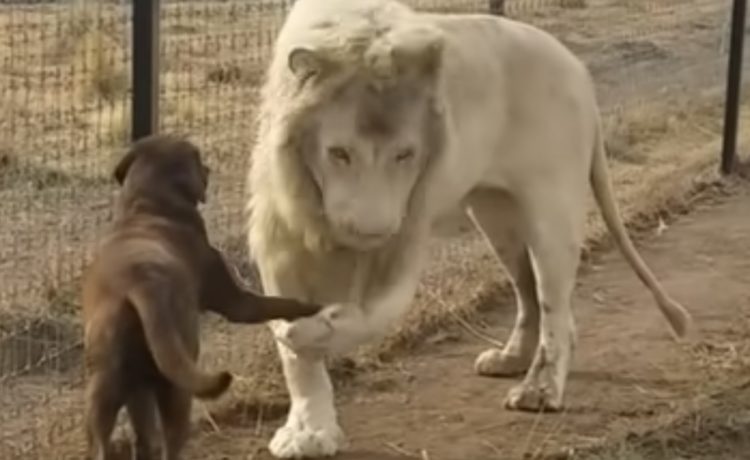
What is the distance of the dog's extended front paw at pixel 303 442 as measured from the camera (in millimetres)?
6027

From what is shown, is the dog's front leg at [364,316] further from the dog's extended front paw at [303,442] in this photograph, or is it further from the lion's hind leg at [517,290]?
the lion's hind leg at [517,290]

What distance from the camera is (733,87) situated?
11.7 m

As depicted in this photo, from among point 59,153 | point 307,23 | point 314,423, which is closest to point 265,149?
point 307,23

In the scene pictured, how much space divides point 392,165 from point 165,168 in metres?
0.75

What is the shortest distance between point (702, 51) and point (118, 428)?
9346mm

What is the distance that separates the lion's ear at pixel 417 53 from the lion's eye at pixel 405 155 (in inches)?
9.1

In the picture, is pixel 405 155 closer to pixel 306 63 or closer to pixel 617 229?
pixel 306 63

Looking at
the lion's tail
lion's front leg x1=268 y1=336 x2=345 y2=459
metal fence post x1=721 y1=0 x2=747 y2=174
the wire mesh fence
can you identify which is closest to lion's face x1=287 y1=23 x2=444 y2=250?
lion's front leg x1=268 y1=336 x2=345 y2=459

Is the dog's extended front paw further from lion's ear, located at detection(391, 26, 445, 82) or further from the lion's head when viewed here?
lion's ear, located at detection(391, 26, 445, 82)

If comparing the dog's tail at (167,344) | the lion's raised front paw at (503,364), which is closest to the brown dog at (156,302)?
the dog's tail at (167,344)

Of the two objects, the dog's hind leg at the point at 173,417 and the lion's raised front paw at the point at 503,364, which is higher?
the dog's hind leg at the point at 173,417

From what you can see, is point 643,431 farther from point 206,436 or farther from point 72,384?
point 72,384

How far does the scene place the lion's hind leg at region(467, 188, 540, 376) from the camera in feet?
23.1

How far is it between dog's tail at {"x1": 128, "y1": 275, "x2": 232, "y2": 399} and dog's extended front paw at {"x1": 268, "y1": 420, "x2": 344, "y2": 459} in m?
1.36
